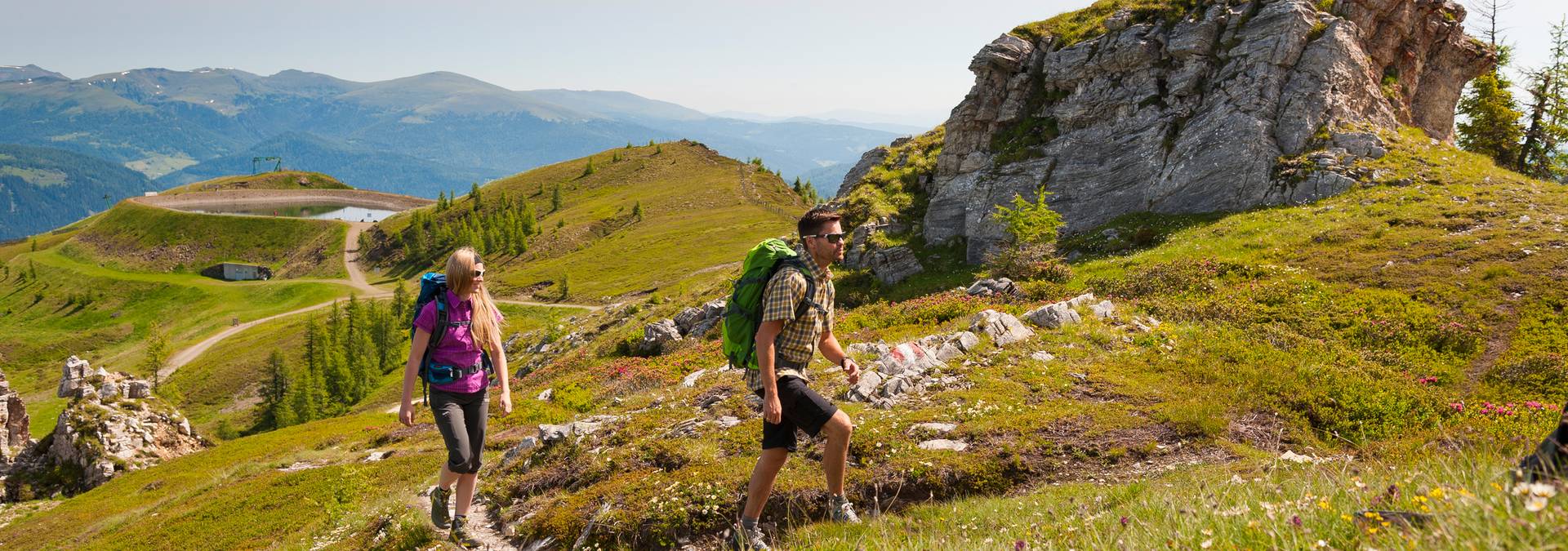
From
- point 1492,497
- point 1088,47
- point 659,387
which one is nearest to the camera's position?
point 1492,497

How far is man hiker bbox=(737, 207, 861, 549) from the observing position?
6938 millimetres

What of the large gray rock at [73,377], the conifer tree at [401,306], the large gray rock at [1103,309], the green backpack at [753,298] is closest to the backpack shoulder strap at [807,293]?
the green backpack at [753,298]

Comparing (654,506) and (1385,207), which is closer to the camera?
(654,506)

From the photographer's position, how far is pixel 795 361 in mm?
7328

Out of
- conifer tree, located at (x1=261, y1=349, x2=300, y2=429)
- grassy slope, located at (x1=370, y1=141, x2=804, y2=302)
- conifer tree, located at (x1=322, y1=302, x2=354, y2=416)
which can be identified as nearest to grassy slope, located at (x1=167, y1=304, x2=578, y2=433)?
conifer tree, located at (x1=261, y1=349, x2=300, y2=429)

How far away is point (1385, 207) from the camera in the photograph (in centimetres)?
2406

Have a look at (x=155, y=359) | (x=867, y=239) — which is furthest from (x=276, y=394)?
(x=867, y=239)

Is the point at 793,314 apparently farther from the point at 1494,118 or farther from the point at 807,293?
the point at 1494,118

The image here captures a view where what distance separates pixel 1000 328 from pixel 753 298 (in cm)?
1108

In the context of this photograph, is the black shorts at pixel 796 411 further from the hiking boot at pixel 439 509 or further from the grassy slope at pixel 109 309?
the grassy slope at pixel 109 309

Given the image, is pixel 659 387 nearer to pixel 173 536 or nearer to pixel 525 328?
pixel 173 536

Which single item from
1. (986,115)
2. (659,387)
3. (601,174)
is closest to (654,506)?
(659,387)

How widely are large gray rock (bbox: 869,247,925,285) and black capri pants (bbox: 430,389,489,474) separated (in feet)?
85.3

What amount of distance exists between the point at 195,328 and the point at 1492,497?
16071 cm
